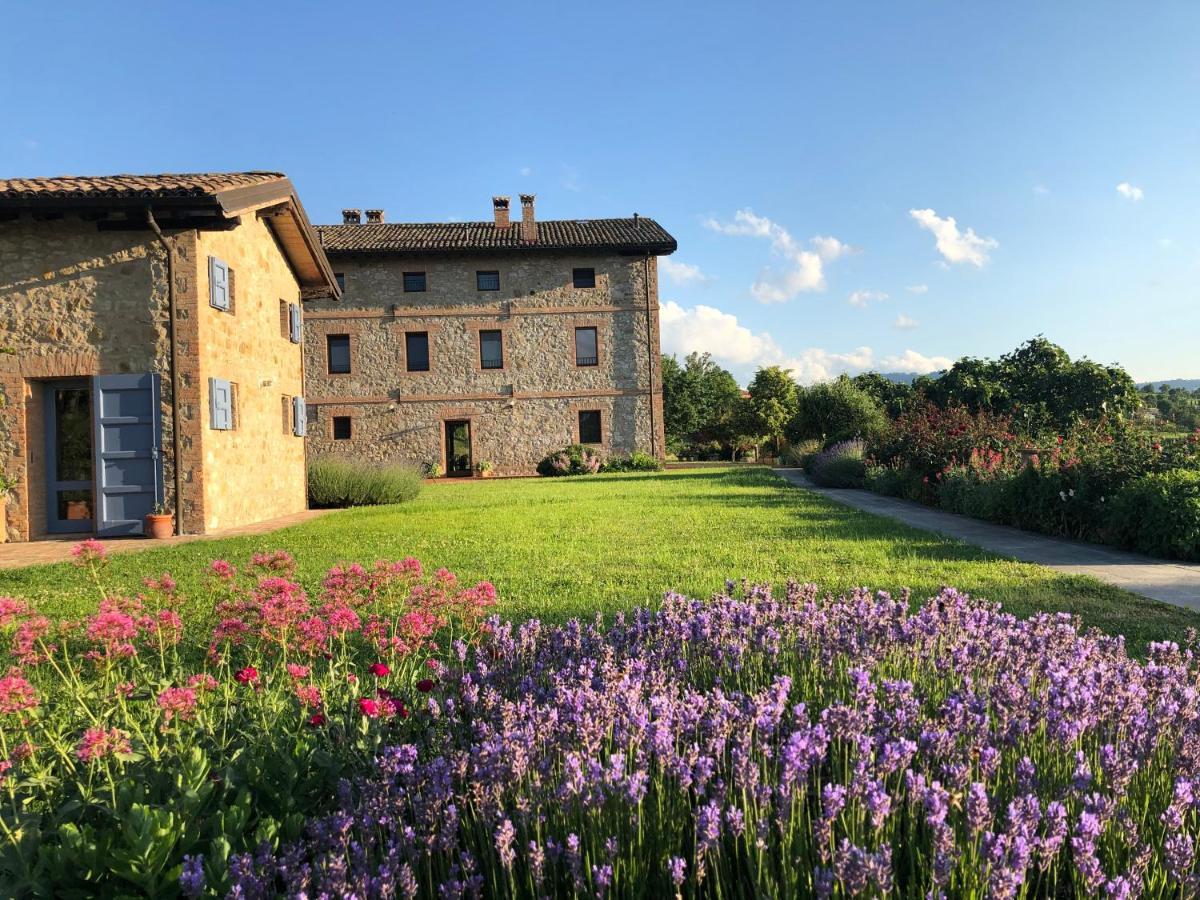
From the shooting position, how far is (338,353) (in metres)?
26.4

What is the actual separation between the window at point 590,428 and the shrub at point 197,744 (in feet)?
73.0

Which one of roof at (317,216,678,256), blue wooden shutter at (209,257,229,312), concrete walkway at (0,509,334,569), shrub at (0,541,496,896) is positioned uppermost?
roof at (317,216,678,256)

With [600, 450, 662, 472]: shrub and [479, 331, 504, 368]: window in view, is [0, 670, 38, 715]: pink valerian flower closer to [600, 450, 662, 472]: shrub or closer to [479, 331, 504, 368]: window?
[600, 450, 662, 472]: shrub

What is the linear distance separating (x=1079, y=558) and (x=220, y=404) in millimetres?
11373

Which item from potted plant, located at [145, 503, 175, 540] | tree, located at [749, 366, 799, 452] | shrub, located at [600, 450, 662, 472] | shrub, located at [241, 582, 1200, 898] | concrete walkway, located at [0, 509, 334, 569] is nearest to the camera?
shrub, located at [241, 582, 1200, 898]

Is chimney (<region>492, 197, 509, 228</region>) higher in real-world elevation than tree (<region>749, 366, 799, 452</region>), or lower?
higher

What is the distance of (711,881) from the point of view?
1.81 metres

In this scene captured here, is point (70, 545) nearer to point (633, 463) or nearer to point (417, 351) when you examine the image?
point (417, 351)

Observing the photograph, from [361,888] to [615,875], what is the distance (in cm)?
50

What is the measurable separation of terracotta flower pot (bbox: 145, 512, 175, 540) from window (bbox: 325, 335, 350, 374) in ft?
52.2

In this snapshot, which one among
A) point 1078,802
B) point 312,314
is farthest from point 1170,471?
point 312,314

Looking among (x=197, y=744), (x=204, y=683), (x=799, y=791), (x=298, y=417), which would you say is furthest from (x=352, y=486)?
(x=799, y=791)

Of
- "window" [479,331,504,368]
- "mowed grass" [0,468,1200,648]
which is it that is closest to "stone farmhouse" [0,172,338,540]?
"mowed grass" [0,468,1200,648]

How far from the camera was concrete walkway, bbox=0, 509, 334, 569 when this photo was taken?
8.96 m
